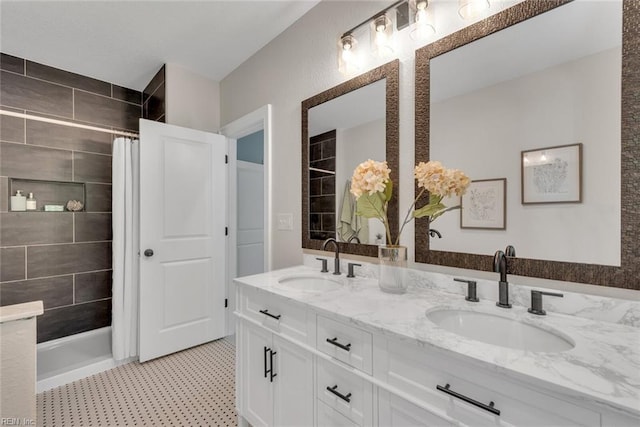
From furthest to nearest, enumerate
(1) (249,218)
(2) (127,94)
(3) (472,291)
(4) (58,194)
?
(1) (249,218)
(2) (127,94)
(4) (58,194)
(3) (472,291)

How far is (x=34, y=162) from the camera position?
7.97 feet

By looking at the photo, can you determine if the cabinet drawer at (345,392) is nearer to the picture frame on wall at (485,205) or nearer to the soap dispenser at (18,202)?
the picture frame on wall at (485,205)

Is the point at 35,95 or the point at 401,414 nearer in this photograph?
the point at 401,414

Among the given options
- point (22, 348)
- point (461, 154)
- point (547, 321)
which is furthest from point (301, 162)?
point (22, 348)

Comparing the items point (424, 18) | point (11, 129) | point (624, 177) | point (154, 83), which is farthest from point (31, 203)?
point (624, 177)

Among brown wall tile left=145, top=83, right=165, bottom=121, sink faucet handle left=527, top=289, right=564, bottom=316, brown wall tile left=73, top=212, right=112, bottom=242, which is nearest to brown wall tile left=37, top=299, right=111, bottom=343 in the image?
brown wall tile left=73, top=212, right=112, bottom=242

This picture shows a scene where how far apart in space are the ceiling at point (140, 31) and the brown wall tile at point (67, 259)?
164 centimetres

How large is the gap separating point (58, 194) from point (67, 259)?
597 millimetres

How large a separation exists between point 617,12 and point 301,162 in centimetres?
154

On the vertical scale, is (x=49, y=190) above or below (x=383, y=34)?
below

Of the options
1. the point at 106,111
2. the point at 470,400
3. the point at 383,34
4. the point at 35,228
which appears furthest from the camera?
the point at 106,111

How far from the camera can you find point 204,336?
2.59 metres

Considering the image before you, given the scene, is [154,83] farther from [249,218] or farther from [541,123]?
[541,123]

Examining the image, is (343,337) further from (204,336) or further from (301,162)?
(204,336)
